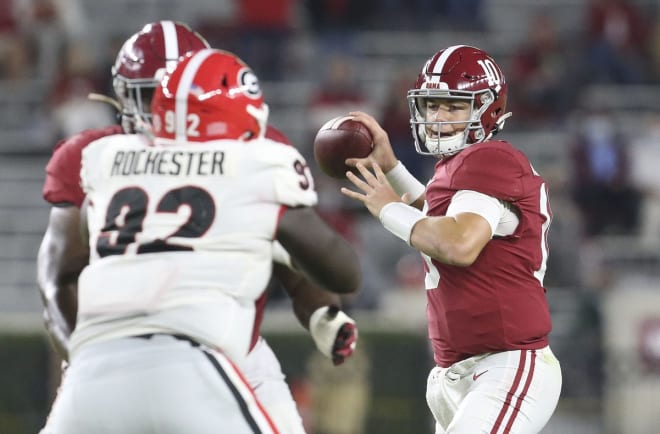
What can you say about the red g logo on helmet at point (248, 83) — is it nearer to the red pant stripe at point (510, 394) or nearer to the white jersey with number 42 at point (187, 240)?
the white jersey with number 42 at point (187, 240)

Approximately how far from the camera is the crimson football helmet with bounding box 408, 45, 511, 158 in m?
4.30

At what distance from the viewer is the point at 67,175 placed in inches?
180

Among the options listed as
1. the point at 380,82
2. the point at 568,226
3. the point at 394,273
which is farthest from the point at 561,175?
the point at 380,82

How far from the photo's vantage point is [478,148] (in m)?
4.08

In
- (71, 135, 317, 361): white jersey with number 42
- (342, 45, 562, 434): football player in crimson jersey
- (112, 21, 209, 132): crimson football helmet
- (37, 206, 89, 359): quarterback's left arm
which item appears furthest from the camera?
(112, 21, 209, 132): crimson football helmet

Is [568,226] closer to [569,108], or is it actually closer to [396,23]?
[569,108]

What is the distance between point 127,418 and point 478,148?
142cm

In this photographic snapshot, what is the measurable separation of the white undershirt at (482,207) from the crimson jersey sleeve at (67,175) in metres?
1.38

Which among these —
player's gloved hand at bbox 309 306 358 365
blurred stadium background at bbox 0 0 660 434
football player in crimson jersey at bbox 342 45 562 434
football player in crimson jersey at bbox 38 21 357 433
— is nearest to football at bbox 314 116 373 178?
football player in crimson jersey at bbox 342 45 562 434

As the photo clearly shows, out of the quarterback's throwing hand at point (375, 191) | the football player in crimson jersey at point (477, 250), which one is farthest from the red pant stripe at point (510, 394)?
the quarterback's throwing hand at point (375, 191)

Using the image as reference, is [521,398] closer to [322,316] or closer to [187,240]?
[322,316]

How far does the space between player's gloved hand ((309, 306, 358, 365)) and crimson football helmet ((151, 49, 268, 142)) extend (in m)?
0.84

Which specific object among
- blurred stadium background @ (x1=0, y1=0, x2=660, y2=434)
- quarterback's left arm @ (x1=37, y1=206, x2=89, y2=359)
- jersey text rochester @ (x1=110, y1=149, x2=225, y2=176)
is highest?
jersey text rochester @ (x1=110, y1=149, x2=225, y2=176)

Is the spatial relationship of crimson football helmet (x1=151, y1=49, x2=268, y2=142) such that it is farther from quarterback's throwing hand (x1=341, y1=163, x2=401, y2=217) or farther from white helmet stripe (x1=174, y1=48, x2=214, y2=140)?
quarterback's throwing hand (x1=341, y1=163, x2=401, y2=217)
